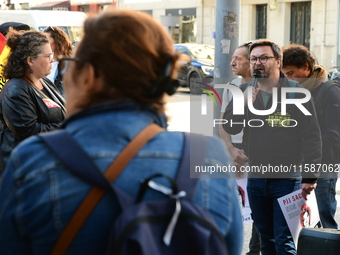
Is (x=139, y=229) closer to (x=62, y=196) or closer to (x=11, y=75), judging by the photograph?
(x=62, y=196)

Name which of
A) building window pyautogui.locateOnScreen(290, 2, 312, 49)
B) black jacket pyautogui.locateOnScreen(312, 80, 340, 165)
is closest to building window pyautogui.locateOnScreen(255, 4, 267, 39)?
building window pyautogui.locateOnScreen(290, 2, 312, 49)

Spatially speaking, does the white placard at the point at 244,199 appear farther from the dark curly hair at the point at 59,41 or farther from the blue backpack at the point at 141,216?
the blue backpack at the point at 141,216

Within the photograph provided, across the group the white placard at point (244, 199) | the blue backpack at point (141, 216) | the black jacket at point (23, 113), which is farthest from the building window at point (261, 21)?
the blue backpack at point (141, 216)

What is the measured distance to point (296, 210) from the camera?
393cm

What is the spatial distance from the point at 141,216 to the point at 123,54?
17.0 inches

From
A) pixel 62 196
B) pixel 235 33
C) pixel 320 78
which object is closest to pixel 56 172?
pixel 62 196

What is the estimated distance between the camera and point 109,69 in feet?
4.99

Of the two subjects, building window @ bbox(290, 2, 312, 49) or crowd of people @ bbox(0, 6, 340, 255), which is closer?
crowd of people @ bbox(0, 6, 340, 255)

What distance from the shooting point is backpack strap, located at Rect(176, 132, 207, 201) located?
1.51 metres

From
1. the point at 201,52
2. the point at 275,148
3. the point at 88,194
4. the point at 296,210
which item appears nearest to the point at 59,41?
the point at 275,148

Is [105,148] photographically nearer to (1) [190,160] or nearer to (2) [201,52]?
(1) [190,160]

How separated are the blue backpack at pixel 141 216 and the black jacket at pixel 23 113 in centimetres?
255

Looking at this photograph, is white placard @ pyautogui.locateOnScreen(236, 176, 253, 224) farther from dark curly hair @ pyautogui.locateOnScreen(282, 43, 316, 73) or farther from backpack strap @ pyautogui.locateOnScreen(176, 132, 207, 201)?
backpack strap @ pyautogui.locateOnScreen(176, 132, 207, 201)

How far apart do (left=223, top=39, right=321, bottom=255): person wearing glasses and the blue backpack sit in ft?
8.38
